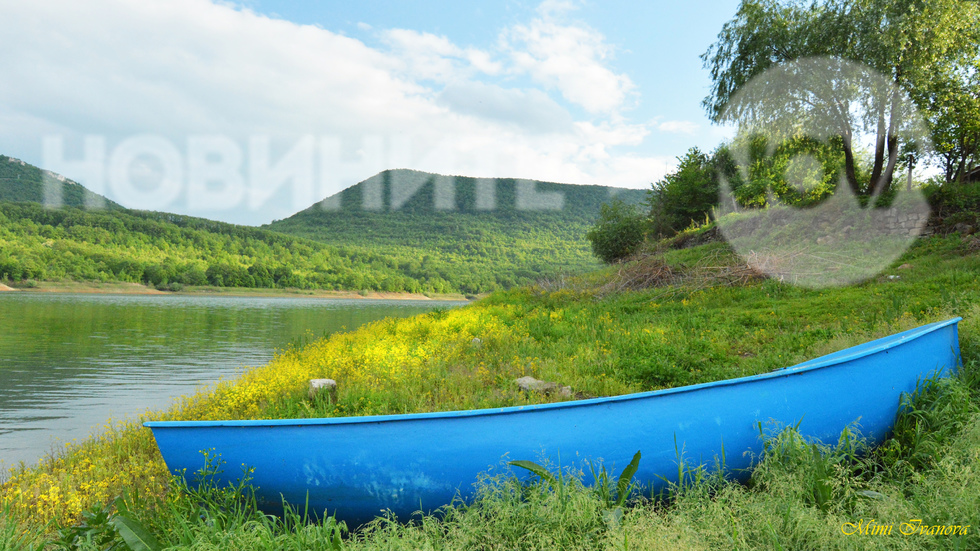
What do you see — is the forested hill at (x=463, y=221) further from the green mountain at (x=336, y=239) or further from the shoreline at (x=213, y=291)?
the shoreline at (x=213, y=291)

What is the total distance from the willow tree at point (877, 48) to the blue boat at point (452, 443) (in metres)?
16.7

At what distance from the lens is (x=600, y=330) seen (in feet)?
36.1

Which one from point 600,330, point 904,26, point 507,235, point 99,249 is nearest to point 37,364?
point 600,330

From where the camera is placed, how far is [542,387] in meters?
7.16

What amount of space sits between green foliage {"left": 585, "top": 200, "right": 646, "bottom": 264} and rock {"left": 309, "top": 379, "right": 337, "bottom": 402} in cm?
2620

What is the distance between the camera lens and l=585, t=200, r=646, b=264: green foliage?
31.8 m

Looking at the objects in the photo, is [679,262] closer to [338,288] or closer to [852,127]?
[852,127]

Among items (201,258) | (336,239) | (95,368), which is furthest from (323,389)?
(336,239)

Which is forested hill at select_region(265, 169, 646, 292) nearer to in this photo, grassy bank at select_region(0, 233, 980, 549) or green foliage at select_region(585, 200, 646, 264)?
green foliage at select_region(585, 200, 646, 264)

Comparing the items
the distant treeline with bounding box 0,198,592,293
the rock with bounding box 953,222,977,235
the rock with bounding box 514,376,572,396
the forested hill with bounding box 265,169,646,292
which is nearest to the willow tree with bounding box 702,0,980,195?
the rock with bounding box 953,222,977,235

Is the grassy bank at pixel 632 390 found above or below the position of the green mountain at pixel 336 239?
below

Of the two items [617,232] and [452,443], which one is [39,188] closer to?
[617,232]

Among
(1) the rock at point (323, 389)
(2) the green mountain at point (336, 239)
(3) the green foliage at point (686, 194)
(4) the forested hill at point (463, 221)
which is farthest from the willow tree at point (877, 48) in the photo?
(4) the forested hill at point (463, 221)

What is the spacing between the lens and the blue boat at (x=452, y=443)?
3502 millimetres
